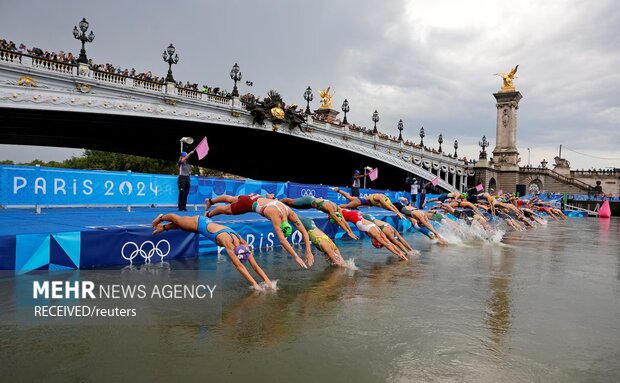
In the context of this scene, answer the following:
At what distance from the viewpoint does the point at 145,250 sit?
35.2ft

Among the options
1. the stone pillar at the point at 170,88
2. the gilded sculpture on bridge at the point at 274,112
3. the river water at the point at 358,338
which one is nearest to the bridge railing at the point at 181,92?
the stone pillar at the point at 170,88

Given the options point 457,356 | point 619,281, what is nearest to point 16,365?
point 457,356

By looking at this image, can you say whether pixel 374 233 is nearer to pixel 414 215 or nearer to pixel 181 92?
pixel 414 215

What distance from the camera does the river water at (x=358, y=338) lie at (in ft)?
15.0

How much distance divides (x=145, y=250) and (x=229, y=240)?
3632mm

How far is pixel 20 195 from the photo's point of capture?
13875 millimetres

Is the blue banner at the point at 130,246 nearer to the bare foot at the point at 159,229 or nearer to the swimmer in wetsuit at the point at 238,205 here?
the bare foot at the point at 159,229

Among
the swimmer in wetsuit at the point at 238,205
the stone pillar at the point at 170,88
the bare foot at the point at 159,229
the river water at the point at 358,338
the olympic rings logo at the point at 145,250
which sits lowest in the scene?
the river water at the point at 358,338

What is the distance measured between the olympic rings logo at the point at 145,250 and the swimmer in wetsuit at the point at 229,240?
4.34 ft

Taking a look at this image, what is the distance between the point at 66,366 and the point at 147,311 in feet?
6.78

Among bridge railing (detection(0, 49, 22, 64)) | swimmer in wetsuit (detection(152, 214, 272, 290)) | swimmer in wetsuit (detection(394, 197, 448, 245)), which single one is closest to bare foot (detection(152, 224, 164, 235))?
swimmer in wetsuit (detection(152, 214, 272, 290))

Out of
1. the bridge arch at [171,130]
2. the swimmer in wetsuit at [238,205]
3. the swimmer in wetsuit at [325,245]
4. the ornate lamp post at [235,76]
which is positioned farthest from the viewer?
the ornate lamp post at [235,76]

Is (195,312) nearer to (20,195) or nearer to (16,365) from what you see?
(16,365)

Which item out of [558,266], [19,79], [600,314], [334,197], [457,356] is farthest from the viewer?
[334,197]
